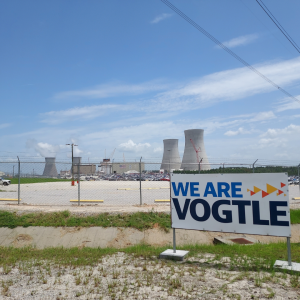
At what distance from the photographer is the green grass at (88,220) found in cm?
999

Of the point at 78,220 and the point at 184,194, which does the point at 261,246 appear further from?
the point at 78,220

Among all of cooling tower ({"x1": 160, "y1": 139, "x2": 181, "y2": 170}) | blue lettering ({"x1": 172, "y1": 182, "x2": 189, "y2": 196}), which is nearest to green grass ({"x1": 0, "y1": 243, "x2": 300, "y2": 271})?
blue lettering ({"x1": 172, "y1": 182, "x2": 189, "y2": 196})

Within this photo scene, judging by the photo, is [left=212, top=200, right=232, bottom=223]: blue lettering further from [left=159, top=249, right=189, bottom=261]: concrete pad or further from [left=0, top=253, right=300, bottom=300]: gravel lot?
[left=159, top=249, right=189, bottom=261]: concrete pad

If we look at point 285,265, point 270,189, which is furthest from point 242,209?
point 285,265

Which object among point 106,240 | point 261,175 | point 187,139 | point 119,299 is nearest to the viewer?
point 119,299

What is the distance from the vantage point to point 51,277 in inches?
188

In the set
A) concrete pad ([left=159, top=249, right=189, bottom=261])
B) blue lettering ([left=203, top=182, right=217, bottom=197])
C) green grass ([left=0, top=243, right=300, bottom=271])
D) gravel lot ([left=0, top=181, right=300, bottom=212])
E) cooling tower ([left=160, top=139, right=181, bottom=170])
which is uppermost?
cooling tower ([left=160, top=139, right=181, bottom=170])

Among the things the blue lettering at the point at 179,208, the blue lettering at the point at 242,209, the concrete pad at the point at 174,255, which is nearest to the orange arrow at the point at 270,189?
the blue lettering at the point at 242,209

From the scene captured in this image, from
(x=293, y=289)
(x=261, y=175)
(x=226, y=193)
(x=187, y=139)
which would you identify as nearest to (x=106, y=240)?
(x=226, y=193)

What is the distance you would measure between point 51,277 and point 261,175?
3.82 m

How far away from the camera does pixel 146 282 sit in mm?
4434

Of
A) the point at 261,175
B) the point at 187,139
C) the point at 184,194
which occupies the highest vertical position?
the point at 187,139

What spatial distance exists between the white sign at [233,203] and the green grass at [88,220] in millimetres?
4183

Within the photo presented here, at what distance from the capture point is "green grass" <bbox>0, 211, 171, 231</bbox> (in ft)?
32.8
